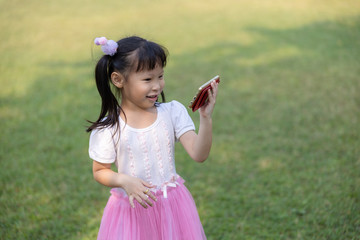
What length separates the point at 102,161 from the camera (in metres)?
1.89

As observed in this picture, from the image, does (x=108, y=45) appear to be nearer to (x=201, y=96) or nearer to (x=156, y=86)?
(x=156, y=86)

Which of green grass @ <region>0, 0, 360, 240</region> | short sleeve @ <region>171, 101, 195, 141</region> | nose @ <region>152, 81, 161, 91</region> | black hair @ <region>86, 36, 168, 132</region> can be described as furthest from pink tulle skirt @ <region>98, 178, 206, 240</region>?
green grass @ <region>0, 0, 360, 240</region>

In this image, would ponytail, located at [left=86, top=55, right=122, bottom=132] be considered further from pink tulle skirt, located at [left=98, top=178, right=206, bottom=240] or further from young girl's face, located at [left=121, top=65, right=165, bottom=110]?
pink tulle skirt, located at [left=98, top=178, right=206, bottom=240]

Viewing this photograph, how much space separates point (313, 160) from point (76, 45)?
6.10 metres

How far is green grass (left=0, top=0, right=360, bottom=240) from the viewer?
10.1 feet

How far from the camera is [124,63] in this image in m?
Answer: 1.85

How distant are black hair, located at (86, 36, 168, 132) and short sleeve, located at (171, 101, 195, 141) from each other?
26 cm

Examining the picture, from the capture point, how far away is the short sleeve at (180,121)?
1.98 metres

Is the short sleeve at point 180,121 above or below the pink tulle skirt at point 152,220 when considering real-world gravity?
above

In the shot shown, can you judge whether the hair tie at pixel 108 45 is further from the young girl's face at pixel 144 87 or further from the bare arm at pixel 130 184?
the bare arm at pixel 130 184

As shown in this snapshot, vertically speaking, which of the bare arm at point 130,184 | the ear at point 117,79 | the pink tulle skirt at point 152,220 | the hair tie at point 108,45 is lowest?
the pink tulle skirt at point 152,220

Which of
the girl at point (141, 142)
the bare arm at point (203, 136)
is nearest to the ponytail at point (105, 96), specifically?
the girl at point (141, 142)

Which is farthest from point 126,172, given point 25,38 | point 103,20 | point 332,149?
point 103,20

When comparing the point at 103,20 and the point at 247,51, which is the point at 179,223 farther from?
the point at 103,20
